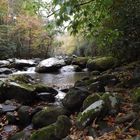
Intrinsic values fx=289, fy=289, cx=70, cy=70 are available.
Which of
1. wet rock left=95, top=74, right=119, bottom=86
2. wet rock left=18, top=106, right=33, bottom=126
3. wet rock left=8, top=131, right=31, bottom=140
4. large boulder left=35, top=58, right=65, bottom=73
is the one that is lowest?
wet rock left=8, top=131, right=31, bottom=140

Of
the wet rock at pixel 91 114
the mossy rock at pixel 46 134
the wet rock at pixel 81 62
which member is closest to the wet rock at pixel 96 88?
the wet rock at pixel 91 114

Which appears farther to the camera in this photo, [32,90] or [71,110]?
[32,90]

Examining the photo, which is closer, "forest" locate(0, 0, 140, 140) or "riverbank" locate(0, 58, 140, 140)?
"forest" locate(0, 0, 140, 140)

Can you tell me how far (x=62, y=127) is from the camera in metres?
5.74

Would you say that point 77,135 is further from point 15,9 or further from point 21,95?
point 15,9

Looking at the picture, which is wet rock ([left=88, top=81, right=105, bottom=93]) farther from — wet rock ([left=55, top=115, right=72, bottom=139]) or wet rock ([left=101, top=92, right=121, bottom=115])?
wet rock ([left=55, top=115, right=72, bottom=139])

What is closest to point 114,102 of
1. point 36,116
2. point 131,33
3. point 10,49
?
point 36,116

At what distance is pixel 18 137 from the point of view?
6348mm

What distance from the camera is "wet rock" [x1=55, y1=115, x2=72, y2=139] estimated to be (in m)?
5.58

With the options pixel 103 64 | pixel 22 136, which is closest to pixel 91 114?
pixel 22 136

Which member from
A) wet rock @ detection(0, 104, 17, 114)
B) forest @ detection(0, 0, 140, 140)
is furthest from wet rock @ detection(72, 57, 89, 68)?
wet rock @ detection(0, 104, 17, 114)

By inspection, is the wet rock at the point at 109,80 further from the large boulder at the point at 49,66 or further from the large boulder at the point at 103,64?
the large boulder at the point at 49,66

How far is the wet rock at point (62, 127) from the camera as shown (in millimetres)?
5576

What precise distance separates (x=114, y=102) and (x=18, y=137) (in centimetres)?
225
